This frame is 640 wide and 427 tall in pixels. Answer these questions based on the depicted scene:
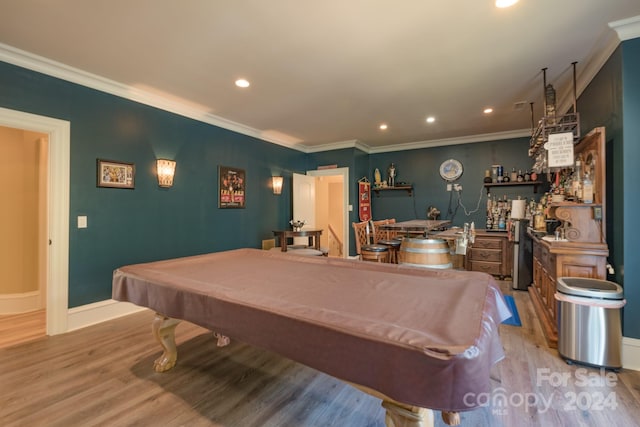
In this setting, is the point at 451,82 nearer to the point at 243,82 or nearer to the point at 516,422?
the point at 243,82

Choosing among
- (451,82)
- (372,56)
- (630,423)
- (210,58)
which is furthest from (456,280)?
(210,58)

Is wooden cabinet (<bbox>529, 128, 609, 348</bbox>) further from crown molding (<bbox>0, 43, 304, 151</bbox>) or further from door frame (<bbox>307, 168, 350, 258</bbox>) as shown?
crown molding (<bbox>0, 43, 304, 151</bbox>)

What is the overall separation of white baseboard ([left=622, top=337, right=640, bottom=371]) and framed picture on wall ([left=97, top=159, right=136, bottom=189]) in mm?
4721

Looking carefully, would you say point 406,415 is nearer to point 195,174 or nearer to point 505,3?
point 505,3

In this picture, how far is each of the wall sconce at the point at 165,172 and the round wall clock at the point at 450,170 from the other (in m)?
4.72

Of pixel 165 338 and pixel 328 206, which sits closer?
pixel 165 338

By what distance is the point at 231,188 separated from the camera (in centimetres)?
440

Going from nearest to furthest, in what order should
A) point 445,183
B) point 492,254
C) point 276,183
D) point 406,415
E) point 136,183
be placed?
1. point 406,415
2. point 136,183
3. point 492,254
4. point 276,183
5. point 445,183

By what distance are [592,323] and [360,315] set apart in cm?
207

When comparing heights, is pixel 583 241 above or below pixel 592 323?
above

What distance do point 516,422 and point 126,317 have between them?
357 cm

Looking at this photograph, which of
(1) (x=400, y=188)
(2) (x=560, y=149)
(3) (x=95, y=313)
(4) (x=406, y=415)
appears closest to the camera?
(4) (x=406, y=415)

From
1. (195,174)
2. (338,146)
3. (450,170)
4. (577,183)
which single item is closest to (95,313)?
(195,174)

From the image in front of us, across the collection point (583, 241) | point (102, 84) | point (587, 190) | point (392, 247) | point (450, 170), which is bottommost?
point (392, 247)
